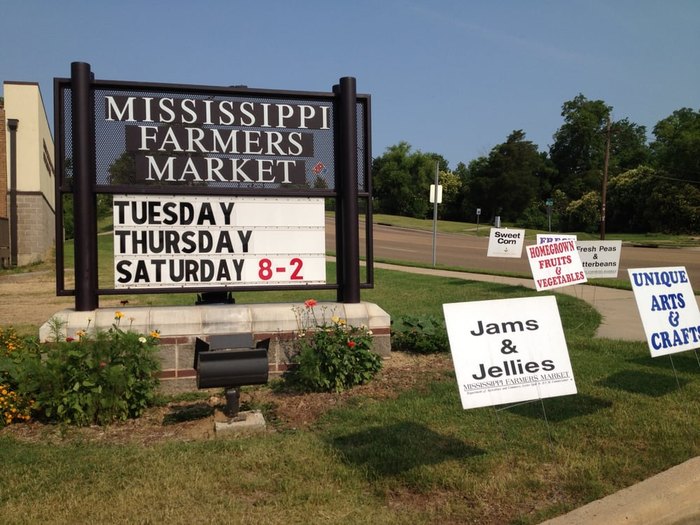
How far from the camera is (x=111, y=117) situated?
618 centimetres

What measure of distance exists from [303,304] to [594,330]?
477 centimetres

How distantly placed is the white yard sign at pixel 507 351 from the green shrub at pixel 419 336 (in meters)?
2.92

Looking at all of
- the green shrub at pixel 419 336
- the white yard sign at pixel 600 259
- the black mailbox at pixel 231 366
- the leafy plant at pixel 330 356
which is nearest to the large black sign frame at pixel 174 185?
the leafy plant at pixel 330 356

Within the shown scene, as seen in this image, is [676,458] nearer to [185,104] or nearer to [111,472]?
[111,472]

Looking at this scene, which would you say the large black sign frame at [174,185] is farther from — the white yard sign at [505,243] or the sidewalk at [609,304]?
the white yard sign at [505,243]

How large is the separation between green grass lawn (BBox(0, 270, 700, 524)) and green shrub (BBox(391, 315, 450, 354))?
1.66 meters

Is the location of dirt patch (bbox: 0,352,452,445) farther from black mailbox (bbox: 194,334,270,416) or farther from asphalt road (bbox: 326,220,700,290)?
asphalt road (bbox: 326,220,700,290)

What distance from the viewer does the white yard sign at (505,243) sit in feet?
53.0

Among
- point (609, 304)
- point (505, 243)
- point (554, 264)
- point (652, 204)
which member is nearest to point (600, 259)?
point (609, 304)

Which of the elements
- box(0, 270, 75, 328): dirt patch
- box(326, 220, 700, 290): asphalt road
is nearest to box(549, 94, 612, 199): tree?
box(326, 220, 700, 290): asphalt road

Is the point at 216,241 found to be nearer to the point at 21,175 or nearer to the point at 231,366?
the point at 231,366

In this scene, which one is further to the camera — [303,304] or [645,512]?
[303,304]

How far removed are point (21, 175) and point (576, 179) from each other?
65052 millimetres

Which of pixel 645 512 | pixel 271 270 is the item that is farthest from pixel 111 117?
pixel 645 512
